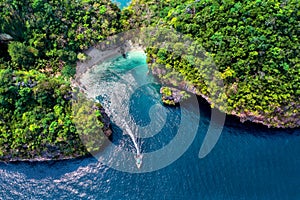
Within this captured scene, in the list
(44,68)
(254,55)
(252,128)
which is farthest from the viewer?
(44,68)

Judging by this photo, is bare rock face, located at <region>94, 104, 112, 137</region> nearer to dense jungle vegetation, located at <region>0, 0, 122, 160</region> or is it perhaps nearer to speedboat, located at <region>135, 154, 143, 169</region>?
dense jungle vegetation, located at <region>0, 0, 122, 160</region>

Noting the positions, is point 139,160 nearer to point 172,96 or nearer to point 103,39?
point 172,96

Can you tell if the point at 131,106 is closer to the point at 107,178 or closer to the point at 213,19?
the point at 107,178

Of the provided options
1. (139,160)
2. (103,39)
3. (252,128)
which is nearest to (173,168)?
(139,160)

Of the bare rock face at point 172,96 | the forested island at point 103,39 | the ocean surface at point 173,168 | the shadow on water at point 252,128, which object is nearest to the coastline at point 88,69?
the forested island at point 103,39

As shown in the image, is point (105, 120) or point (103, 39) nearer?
point (105, 120)

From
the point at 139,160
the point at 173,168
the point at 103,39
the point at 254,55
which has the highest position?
the point at 103,39
